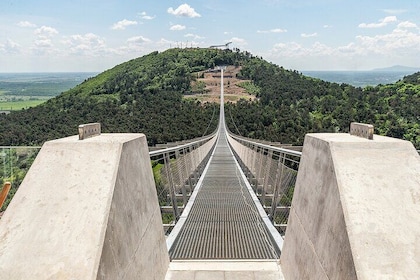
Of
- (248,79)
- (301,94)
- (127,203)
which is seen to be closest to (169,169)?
(127,203)

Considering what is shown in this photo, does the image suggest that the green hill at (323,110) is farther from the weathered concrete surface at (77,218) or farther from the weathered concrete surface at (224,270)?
the weathered concrete surface at (77,218)

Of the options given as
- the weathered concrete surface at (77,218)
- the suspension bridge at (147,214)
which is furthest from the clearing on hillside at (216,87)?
the weathered concrete surface at (77,218)

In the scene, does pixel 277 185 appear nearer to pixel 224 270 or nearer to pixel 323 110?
pixel 224 270

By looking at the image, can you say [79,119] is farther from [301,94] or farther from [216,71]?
[216,71]

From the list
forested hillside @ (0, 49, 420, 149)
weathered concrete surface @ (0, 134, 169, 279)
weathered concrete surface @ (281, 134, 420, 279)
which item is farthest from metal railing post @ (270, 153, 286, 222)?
forested hillside @ (0, 49, 420, 149)

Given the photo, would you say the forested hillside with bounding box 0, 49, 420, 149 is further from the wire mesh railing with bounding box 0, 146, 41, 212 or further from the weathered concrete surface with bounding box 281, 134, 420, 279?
the weathered concrete surface with bounding box 281, 134, 420, 279

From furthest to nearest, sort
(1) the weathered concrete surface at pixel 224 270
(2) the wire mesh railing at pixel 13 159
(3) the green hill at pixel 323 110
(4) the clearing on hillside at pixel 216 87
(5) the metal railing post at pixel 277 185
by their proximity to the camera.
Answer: (4) the clearing on hillside at pixel 216 87
(3) the green hill at pixel 323 110
(5) the metal railing post at pixel 277 185
(2) the wire mesh railing at pixel 13 159
(1) the weathered concrete surface at pixel 224 270
